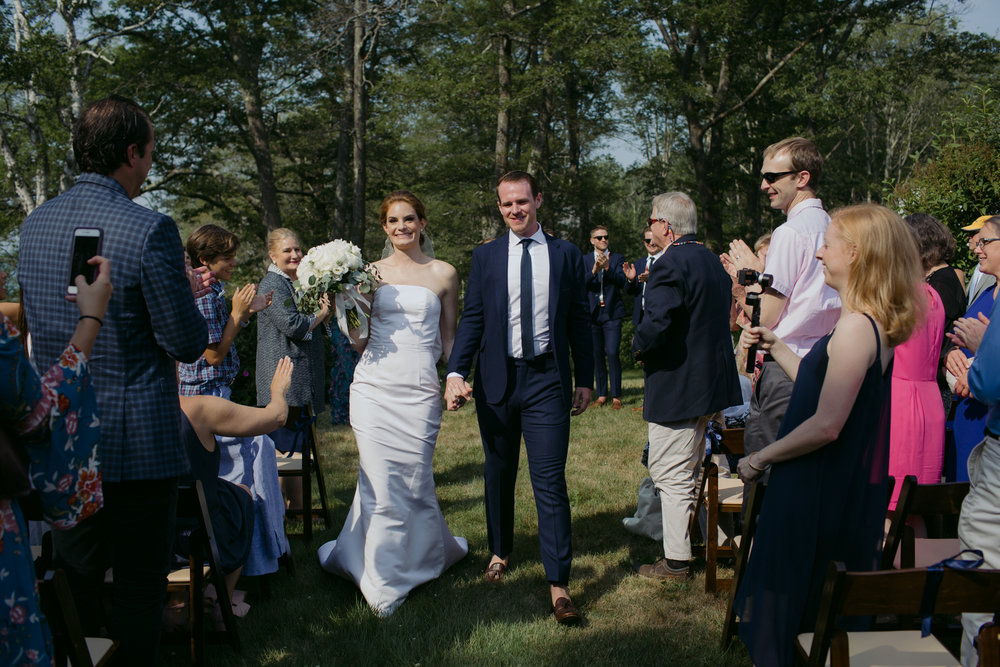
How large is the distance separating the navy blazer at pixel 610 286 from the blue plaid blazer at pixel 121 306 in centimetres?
760

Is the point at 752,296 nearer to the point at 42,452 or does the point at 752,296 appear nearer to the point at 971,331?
the point at 971,331

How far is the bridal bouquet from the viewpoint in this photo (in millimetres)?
4535

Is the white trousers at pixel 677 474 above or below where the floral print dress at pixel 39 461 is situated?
below

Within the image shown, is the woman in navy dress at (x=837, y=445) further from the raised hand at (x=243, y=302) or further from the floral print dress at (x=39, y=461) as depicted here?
the raised hand at (x=243, y=302)

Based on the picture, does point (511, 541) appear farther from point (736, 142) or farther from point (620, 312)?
point (736, 142)

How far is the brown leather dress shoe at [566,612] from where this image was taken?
4.13 metres

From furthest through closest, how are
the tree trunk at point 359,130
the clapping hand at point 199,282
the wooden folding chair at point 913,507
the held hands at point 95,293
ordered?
the tree trunk at point 359,130, the clapping hand at point 199,282, the wooden folding chair at point 913,507, the held hands at point 95,293

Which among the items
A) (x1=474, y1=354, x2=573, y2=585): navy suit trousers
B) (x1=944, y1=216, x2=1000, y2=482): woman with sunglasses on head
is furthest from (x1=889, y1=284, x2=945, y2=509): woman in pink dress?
(x1=474, y1=354, x2=573, y2=585): navy suit trousers

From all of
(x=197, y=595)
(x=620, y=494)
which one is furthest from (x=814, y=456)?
(x=620, y=494)

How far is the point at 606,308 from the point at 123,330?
831 cm

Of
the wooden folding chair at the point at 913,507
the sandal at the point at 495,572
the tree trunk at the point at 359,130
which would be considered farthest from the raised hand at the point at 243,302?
the tree trunk at the point at 359,130

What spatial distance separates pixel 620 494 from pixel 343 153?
16.8 m

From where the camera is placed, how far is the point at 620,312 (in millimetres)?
10648

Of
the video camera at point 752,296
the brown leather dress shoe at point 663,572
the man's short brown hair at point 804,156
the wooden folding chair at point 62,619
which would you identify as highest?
the man's short brown hair at point 804,156
